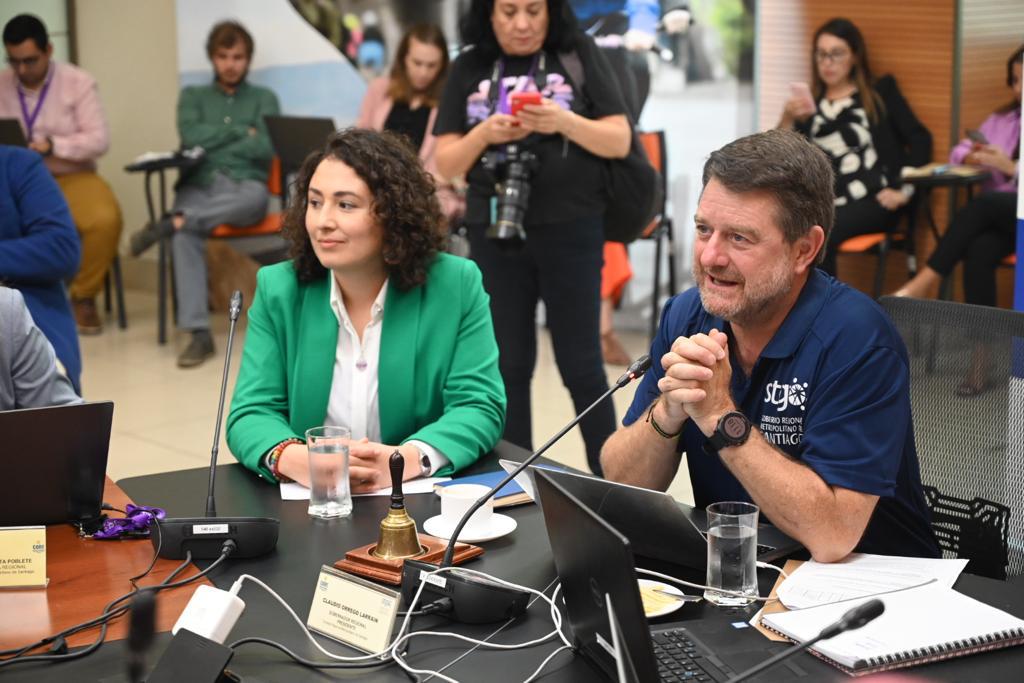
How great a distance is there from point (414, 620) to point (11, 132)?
489cm

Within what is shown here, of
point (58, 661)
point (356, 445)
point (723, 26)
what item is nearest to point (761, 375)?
point (356, 445)

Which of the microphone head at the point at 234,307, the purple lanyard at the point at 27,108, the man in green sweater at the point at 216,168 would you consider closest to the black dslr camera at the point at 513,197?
the microphone head at the point at 234,307

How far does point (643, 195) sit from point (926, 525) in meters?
1.70

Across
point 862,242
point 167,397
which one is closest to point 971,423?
point 862,242

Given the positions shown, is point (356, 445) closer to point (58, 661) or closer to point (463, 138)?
point (58, 661)

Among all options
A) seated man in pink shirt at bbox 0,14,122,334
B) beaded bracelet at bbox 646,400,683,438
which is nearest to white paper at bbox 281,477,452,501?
beaded bracelet at bbox 646,400,683,438

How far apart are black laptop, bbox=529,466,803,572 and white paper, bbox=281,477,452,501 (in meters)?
0.46

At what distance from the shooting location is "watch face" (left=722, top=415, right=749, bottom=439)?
1.88m

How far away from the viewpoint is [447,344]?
248 cm

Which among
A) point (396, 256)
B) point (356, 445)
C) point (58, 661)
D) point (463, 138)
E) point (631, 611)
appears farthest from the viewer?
point (463, 138)

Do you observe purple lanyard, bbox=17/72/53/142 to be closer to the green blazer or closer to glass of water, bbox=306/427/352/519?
the green blazer

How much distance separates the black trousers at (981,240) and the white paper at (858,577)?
11.8ft

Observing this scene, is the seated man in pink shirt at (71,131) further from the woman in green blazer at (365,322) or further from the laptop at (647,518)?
the laptop at (647,518)

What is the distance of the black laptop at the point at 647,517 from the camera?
67.9 inches
